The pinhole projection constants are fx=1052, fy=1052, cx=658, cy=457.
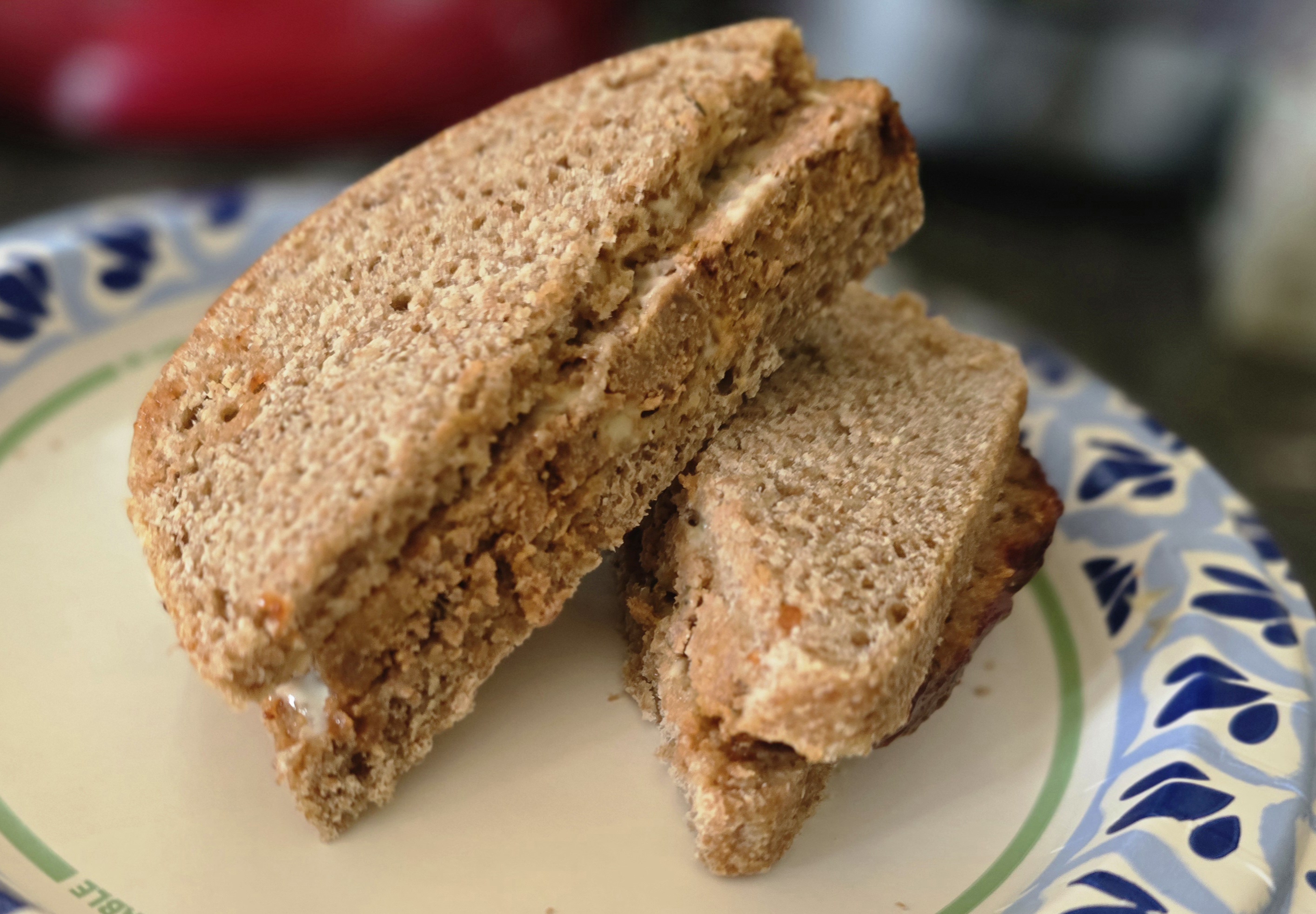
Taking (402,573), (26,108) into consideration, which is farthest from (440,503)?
(26,108)

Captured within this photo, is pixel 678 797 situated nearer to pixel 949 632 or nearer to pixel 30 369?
pixel 949 632

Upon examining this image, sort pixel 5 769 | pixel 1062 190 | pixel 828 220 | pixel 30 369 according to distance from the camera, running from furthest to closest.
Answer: pixel 1062 190, pixel 30 369, pixel 828 220, pixel 5 769

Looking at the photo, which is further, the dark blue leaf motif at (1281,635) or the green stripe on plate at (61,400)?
the green stripe on plate at (61,400)

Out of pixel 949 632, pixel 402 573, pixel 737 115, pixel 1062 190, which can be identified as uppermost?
pixel 737 115

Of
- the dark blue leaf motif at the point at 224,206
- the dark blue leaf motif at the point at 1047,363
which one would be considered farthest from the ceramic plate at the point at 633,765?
the dark blue leaf motif at the point at 224,206

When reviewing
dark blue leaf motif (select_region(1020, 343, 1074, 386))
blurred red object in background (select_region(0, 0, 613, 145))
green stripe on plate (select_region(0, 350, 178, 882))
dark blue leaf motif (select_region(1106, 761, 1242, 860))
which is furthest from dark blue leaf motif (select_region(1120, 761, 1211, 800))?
blurred red object in background (select_region(0, 0, 613, 145))

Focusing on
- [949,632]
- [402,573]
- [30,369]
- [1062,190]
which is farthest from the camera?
[1062,190]

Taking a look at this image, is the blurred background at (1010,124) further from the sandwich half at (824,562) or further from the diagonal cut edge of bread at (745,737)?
the diagonal cut edge of bread at (745,737)

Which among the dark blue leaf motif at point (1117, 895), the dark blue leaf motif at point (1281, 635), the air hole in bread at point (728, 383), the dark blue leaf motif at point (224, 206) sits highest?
the air hole in bread at point (728, 383)
